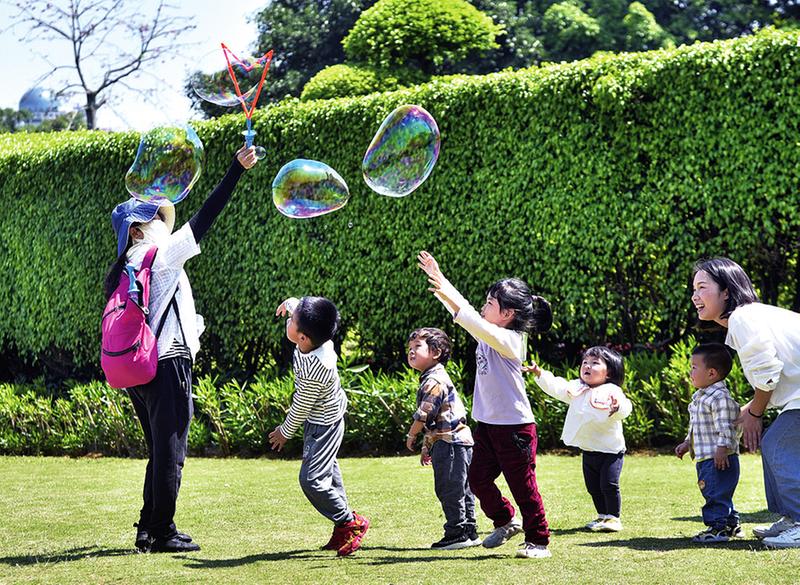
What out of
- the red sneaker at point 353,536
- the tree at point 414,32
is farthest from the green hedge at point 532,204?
the tree at point 414,32

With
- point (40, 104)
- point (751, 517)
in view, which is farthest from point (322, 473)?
point (40, 104)

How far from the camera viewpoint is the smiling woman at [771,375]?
489cm

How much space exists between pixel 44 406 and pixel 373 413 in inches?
159

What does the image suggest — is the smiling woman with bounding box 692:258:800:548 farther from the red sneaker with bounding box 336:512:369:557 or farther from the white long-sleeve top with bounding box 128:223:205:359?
the white long-sleeve top with bounding box 128:223:205:359

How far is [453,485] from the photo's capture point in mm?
5430

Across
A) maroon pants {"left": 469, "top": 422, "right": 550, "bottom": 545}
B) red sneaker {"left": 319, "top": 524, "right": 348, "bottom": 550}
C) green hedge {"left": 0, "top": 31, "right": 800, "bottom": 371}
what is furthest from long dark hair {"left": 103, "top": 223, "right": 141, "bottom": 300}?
green hedge {"left": 0, "top": 31, "right": 800, "bottom": 371}

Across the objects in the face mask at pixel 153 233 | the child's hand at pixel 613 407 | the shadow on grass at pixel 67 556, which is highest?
the face mask at pixel 153 233

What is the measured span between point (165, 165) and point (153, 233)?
1.79 feet

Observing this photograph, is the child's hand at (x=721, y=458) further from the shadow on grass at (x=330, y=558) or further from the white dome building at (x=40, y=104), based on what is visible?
the white dome building at (x=40, y=104)

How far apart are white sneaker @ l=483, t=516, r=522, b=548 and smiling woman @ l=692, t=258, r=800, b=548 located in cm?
121

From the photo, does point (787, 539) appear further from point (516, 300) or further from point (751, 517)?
point (516, 300)

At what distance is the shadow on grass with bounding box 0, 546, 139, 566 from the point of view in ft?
17.0

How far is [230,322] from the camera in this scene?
11633 millimetres

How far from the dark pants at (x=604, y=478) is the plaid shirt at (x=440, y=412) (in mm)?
820
